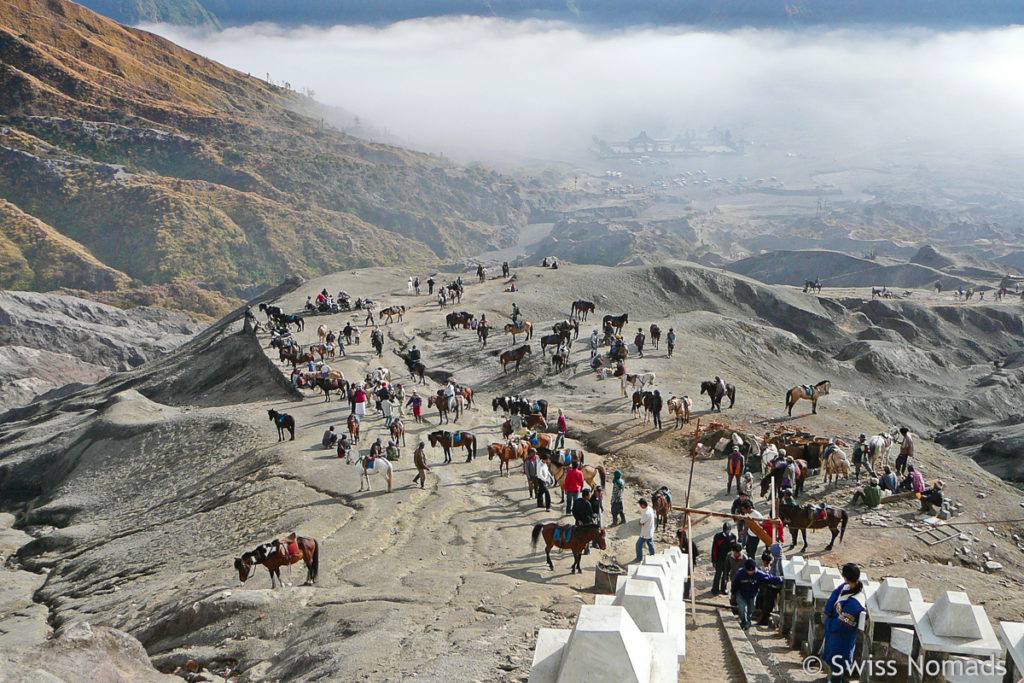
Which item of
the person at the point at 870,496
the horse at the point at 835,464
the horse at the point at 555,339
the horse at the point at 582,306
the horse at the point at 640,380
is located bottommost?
the person at the point at 870,496

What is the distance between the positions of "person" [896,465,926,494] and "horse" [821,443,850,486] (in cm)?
151

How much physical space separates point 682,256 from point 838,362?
104412mm

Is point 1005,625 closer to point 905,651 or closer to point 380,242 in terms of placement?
point 905,651

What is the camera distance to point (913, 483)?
2305 centimetres

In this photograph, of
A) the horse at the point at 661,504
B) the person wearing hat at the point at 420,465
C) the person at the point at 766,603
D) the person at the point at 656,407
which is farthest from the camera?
the person at the point at 656,407

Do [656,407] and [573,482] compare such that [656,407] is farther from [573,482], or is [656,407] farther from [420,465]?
[420,465]

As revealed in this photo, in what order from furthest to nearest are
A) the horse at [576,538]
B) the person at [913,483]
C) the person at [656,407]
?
the person at [656,407]
the person at [913,483]
the horse at [576,538]

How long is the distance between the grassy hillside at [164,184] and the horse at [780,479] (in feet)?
346

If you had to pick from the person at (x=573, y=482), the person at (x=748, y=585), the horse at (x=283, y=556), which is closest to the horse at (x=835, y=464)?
the person at (x=573, y=482)

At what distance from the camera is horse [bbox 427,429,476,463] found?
24.9 meters

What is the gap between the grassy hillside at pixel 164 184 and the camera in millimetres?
124125

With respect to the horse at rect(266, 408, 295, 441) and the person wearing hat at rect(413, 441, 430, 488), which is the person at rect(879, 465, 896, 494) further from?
the horse at rect(266, 408, 295, 441)

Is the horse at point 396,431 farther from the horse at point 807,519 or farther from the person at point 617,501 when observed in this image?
the horse at point 807,519

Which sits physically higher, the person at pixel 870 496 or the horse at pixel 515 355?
the horse at pixel 515 355
